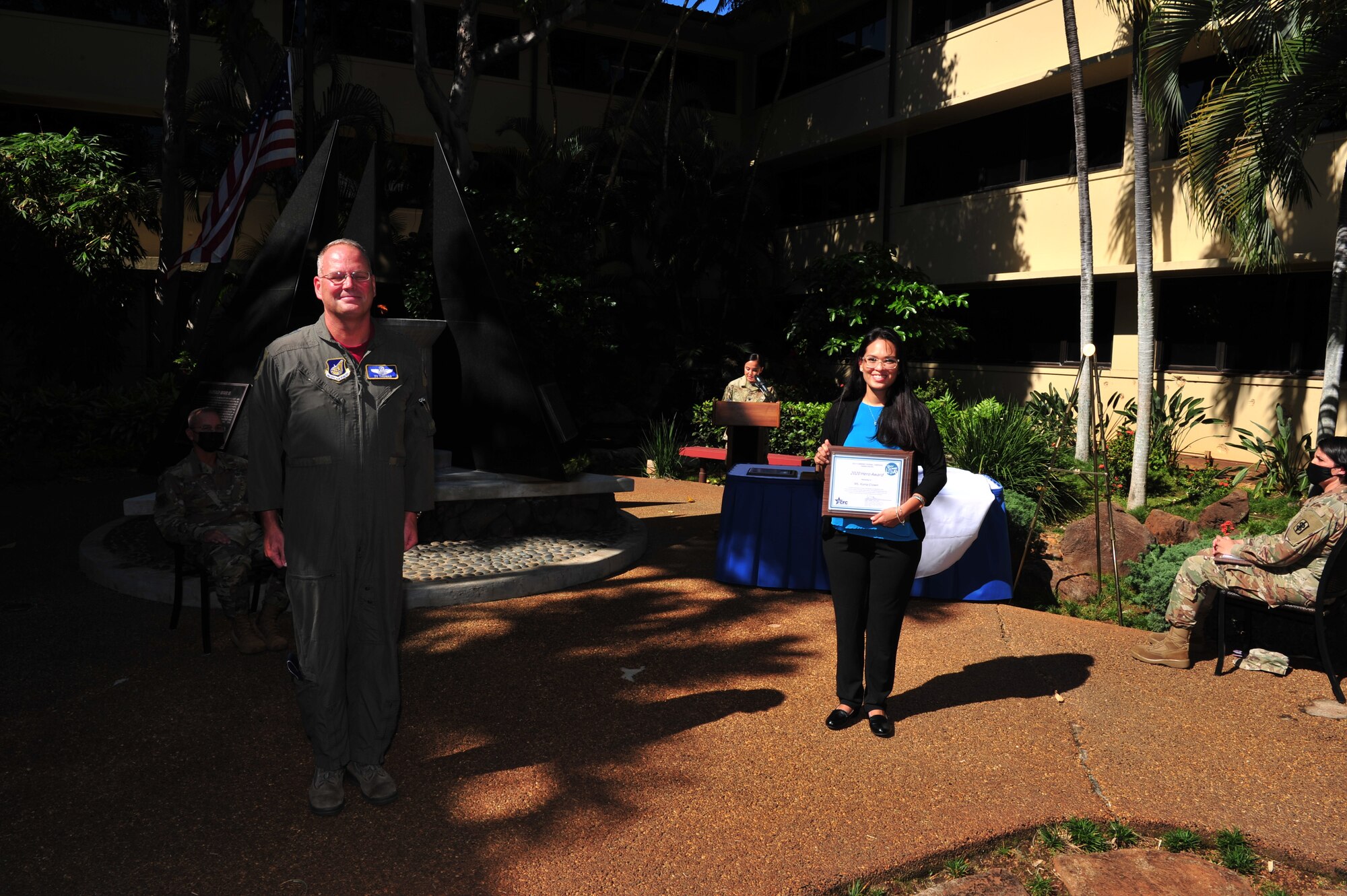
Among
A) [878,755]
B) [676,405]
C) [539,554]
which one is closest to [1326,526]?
[878,755]

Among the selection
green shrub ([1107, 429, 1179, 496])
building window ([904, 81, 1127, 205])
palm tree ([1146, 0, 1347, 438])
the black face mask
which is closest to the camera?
the black face mask

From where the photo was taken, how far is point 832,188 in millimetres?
21328

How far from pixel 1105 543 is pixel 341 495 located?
6.83 meters

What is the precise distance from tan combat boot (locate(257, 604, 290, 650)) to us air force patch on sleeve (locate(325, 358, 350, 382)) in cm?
256

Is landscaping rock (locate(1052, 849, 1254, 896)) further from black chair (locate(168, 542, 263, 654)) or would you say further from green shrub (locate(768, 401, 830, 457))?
green shrub (locate(768, 401, 830, 457))

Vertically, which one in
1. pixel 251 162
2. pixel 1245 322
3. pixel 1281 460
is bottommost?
pixel 1281 460

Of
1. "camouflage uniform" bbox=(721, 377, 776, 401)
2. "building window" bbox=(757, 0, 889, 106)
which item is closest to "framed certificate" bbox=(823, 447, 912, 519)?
"camouflage uniform" bbox=(721, 377, 776, 401)

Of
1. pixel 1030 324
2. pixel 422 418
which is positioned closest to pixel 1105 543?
pixel 422 418

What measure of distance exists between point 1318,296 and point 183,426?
13.7 m

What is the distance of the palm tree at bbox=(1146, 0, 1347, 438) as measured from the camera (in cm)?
899

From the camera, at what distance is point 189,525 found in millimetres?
5492

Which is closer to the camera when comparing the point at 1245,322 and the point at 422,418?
the point at 422,418

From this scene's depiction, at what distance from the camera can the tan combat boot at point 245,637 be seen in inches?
212

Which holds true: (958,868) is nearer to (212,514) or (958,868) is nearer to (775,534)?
(775,534)
